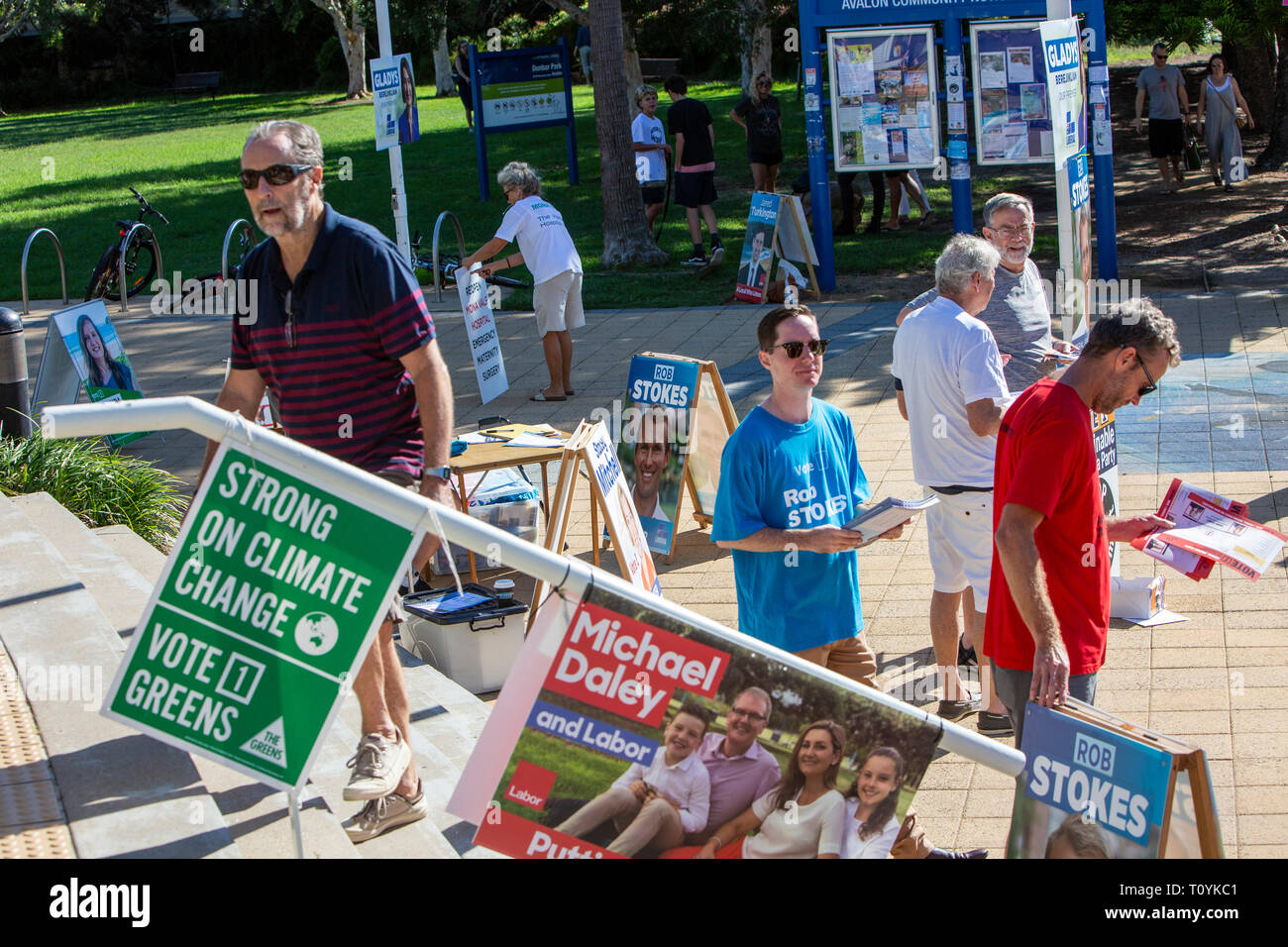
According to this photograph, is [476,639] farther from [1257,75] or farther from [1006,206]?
[1257,75]

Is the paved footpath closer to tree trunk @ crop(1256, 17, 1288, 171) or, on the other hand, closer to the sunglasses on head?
the sunglasses on head

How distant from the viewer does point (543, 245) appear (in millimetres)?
10258

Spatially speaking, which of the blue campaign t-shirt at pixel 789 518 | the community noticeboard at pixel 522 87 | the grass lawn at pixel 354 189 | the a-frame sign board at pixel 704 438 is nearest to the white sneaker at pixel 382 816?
the blue campaign t-shirt at pixel 789 518

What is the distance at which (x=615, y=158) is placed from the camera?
16.0 metres

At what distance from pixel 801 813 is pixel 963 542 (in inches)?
110

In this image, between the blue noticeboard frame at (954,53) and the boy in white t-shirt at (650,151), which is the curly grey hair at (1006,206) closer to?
the blue noticeboard frame at (954,53)

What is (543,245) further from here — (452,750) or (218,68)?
(218,68)

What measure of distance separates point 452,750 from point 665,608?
7.81ft

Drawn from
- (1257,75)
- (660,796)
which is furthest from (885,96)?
(1257,75)

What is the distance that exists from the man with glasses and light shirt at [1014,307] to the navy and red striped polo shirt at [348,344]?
266 centimetres

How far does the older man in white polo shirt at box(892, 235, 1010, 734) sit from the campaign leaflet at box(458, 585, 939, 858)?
2785 millimetres

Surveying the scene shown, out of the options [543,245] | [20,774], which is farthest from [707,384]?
[20,774]

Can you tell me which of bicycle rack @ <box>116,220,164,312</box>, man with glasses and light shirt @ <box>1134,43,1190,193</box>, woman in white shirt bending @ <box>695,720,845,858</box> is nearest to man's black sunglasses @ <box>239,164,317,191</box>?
woman in white shirt bending @ <box>695,720,845,858</box>

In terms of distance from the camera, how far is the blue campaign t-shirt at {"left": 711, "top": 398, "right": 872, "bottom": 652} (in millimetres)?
4355
